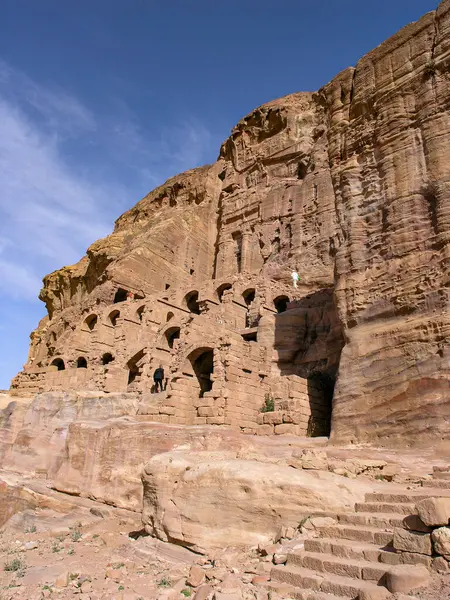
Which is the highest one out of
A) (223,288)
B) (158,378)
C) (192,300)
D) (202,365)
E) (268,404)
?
(223,288)

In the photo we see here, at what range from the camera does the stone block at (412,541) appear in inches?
153

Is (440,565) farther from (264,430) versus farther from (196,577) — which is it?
(264,430)

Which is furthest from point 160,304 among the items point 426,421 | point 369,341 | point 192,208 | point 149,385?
→ point 426,421

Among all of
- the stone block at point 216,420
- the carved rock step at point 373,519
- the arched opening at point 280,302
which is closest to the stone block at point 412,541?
the carved rock step at point 373,519

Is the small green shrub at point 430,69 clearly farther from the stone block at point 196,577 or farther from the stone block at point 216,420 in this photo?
the stone block at point 196,577

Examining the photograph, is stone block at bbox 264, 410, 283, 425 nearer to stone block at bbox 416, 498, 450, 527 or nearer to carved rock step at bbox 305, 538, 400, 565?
carved rock step at bbox 305, 538, 400, 565

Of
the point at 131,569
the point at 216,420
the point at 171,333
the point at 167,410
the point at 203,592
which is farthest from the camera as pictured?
the point at 171,333

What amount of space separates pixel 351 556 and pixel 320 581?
0.46m

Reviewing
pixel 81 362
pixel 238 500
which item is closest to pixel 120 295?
pixel 81 362

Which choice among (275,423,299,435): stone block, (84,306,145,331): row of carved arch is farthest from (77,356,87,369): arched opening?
(275,423,299,435): stone block

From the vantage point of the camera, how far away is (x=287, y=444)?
11148 mm

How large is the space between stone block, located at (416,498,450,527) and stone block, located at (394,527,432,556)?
0.40 ft

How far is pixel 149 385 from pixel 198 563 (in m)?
14.2

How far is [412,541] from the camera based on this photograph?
398 centimetres
